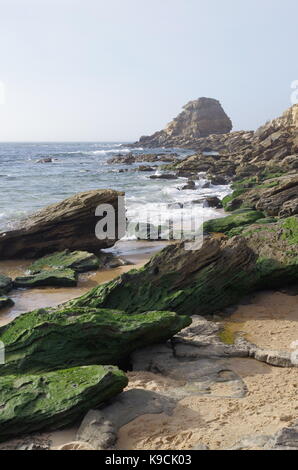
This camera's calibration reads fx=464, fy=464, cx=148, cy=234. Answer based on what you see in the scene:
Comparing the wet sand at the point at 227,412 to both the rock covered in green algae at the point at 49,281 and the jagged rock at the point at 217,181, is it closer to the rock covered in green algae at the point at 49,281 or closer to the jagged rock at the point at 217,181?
the rock covered in green algae at the point at 49,281

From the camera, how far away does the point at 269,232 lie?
10.2 metres

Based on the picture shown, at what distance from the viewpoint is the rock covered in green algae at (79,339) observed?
6125mm

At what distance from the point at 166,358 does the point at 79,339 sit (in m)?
1.21

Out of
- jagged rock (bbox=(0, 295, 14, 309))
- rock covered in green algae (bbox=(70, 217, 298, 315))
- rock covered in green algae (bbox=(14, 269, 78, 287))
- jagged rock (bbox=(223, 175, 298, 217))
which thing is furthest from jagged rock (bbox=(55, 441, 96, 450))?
jagged rock (bbox=(223, 175, 298, 217))

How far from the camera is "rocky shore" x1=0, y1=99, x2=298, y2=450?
186 inches

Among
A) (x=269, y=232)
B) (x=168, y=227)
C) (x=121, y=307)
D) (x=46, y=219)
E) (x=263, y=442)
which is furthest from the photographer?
(x=168, y=227)

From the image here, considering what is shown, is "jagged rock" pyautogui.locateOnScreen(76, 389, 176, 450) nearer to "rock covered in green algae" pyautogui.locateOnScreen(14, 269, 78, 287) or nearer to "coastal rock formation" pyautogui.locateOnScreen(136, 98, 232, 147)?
"rock covered in green algae" pyautogui.locateOnScreen(14, 269, 78, 287)

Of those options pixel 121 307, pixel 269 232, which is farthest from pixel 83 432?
pixel 269 232

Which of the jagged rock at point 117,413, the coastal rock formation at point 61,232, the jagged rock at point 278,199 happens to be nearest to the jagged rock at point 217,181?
the jagged rock at point 278,199

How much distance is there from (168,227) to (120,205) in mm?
3381

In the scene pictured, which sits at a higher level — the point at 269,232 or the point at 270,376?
the point at 269,232
